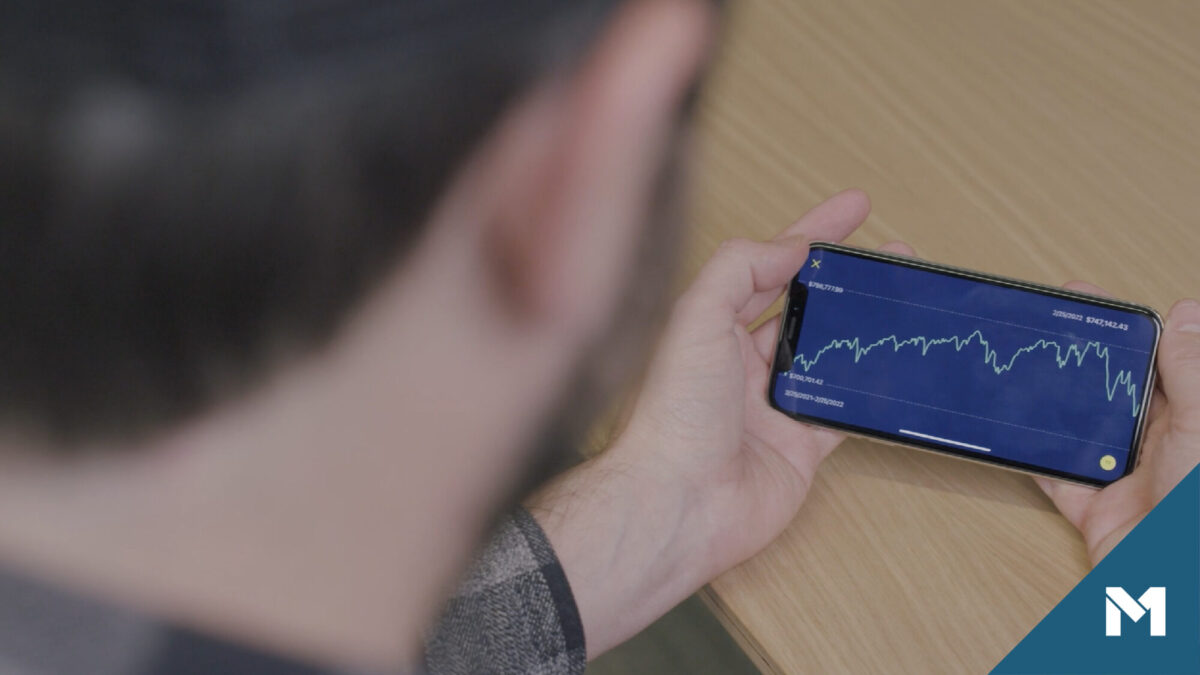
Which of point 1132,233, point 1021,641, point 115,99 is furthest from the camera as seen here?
point 1132,233

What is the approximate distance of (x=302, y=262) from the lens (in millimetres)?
251

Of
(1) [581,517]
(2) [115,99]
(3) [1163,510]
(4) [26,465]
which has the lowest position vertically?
(1) [581,517]

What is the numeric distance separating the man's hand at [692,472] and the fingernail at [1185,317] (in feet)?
0.64

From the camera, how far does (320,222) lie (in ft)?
0.81

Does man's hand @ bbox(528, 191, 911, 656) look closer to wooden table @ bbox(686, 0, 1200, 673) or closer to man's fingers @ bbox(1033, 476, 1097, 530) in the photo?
wooden table @ bbox(686, 0, 1200, 673)

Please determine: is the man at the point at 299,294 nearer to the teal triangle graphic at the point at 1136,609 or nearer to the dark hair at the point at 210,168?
the dark hair at the point at 210,168

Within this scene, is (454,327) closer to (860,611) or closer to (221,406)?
(221,406)

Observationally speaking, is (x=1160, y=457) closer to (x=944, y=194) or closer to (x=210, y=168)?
(x=944, y=194)

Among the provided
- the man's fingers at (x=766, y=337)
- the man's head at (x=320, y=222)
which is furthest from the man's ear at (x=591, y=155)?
the man's fingers at (x=766, y=337)

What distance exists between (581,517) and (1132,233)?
51cm

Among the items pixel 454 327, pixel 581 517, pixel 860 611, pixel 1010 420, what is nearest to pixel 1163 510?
pixel 1010 420

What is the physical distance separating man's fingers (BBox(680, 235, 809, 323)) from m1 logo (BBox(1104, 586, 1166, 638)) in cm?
31

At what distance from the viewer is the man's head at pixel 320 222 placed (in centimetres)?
22

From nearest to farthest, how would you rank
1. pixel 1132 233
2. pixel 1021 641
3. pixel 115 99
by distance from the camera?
pixel 115 99
pixel 1021 641
pixel 1132 233
